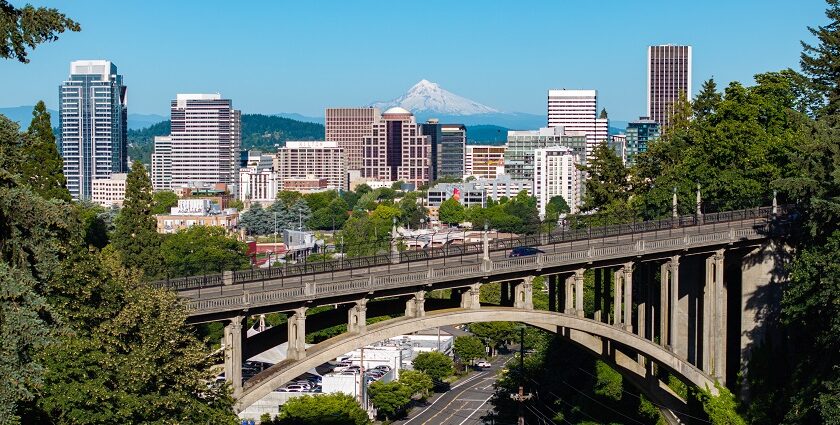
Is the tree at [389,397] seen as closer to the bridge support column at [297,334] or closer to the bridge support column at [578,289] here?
the bridge support column at [578,289]

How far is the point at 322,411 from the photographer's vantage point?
267 ft

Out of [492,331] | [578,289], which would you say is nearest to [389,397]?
[492,331]

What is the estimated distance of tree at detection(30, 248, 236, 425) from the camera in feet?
133

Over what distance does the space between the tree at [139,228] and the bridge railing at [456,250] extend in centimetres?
2624

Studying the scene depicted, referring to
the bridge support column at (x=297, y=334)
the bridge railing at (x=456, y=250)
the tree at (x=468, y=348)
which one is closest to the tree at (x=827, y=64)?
the bridge railing at (x=456, y=250)

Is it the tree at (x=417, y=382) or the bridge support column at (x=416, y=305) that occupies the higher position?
the bridge support column at (x=416, y=305)

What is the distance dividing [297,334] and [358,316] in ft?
10.8

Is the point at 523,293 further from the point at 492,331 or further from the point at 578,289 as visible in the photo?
the point at 492,331

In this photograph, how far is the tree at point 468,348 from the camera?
12388 centimetres

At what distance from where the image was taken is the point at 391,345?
120 m

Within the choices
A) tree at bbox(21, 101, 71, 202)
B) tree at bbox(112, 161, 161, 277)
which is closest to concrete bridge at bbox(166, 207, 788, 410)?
tree at bbox(21, 101, 71, 202)

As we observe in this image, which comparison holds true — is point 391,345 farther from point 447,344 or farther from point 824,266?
point 824,266

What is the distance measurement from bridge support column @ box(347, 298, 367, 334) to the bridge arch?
279 millimetres

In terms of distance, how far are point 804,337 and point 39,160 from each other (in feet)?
139
